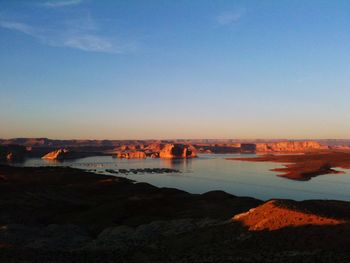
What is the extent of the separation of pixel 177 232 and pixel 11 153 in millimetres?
154130

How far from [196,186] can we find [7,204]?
4069 cm

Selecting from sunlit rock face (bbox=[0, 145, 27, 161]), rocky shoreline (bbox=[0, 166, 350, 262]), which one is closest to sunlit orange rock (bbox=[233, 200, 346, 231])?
rocky shoreline (bbox=[0, 166, 350, 262])

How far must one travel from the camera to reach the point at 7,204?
47781 millimetres

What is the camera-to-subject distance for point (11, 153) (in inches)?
6693

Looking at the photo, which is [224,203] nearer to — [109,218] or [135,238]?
[109,218]

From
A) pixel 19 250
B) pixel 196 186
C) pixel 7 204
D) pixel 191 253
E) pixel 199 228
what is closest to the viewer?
pixel 19 250

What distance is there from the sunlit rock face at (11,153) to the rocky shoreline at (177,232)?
125 meters

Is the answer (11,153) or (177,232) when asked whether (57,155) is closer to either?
(11,153)

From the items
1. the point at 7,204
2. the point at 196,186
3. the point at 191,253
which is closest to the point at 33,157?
the point at 196,186

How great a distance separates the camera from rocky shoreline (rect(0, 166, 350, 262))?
2220 cm

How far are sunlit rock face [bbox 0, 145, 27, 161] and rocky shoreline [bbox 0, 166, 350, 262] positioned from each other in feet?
411

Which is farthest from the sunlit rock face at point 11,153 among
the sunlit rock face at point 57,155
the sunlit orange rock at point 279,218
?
the sunlit orange rock at point 279,218

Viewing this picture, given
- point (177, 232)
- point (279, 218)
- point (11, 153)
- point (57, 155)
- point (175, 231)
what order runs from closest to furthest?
1. point (279, 218)
2. point (177, 232)
3. point (175, 231)
4. point (11, 153)
5. point (57, 155)

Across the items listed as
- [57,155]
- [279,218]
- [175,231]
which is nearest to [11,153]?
[57,155]
